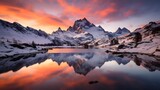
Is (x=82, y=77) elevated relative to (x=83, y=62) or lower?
elevated

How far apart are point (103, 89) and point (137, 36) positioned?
13368 centimetres

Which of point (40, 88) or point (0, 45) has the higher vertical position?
point (0, 45)

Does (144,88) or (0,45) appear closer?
(144,88)

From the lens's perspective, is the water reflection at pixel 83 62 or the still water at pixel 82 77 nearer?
the still water at pixel 82 77

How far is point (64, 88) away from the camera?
2898 centimetres

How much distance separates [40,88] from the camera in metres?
29.1

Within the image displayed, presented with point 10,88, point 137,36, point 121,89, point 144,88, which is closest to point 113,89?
point 121,89

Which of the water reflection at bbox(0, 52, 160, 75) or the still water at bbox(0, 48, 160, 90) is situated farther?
the water reflection at bbox(0, 52, 160, 75)

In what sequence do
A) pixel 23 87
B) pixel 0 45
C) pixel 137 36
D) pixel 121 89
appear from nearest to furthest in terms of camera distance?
pixel 121 89, pixel 23 87, pixel 0 45, pixel 137 36

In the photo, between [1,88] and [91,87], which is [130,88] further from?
[1,88]

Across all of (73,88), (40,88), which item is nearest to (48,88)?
(40,88)

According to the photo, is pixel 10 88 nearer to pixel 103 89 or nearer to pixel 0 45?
pixel 103 89

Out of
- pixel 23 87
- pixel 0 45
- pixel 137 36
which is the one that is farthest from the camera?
pixel 137 36

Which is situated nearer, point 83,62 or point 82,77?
point 82,77
